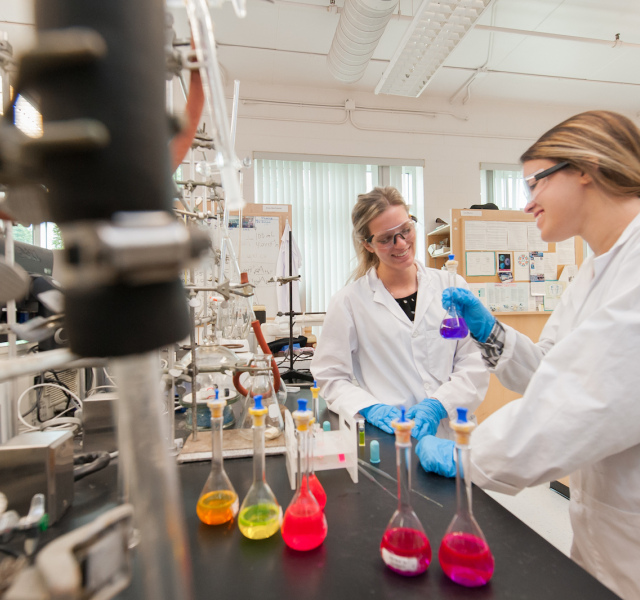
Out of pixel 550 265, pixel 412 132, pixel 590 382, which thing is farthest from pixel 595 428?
pixel 412 132

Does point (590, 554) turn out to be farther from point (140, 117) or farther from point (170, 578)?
point (140, 117)

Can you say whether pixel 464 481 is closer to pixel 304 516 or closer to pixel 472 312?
pixel 304 516

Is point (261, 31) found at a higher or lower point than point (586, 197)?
higher

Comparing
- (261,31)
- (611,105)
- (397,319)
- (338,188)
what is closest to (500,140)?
(611,105)

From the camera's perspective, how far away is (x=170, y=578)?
21 centimetres

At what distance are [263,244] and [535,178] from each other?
3237 mm

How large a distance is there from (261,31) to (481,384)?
336 centimetres

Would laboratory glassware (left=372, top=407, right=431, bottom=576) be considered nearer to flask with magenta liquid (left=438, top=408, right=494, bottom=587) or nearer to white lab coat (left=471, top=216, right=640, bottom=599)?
flask with magenta liquid (left=438, top=408, right=494, bottom=587)

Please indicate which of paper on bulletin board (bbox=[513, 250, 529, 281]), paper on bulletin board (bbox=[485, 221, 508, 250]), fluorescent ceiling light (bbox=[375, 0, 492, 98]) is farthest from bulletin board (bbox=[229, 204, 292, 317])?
paper on bulletin board (bbox=[513, 250, 529, 281])

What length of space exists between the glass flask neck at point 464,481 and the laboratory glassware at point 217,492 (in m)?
0.40

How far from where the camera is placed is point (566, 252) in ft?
12.5

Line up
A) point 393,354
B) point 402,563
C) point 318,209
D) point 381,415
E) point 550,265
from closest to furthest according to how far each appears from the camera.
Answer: point 402,563 < point 381,415 < point 393,354 < point 550,265 < point 318,209

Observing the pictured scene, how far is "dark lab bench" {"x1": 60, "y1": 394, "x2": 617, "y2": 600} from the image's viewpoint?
1.76 ft

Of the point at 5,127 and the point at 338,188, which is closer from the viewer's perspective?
the point at 5,127
